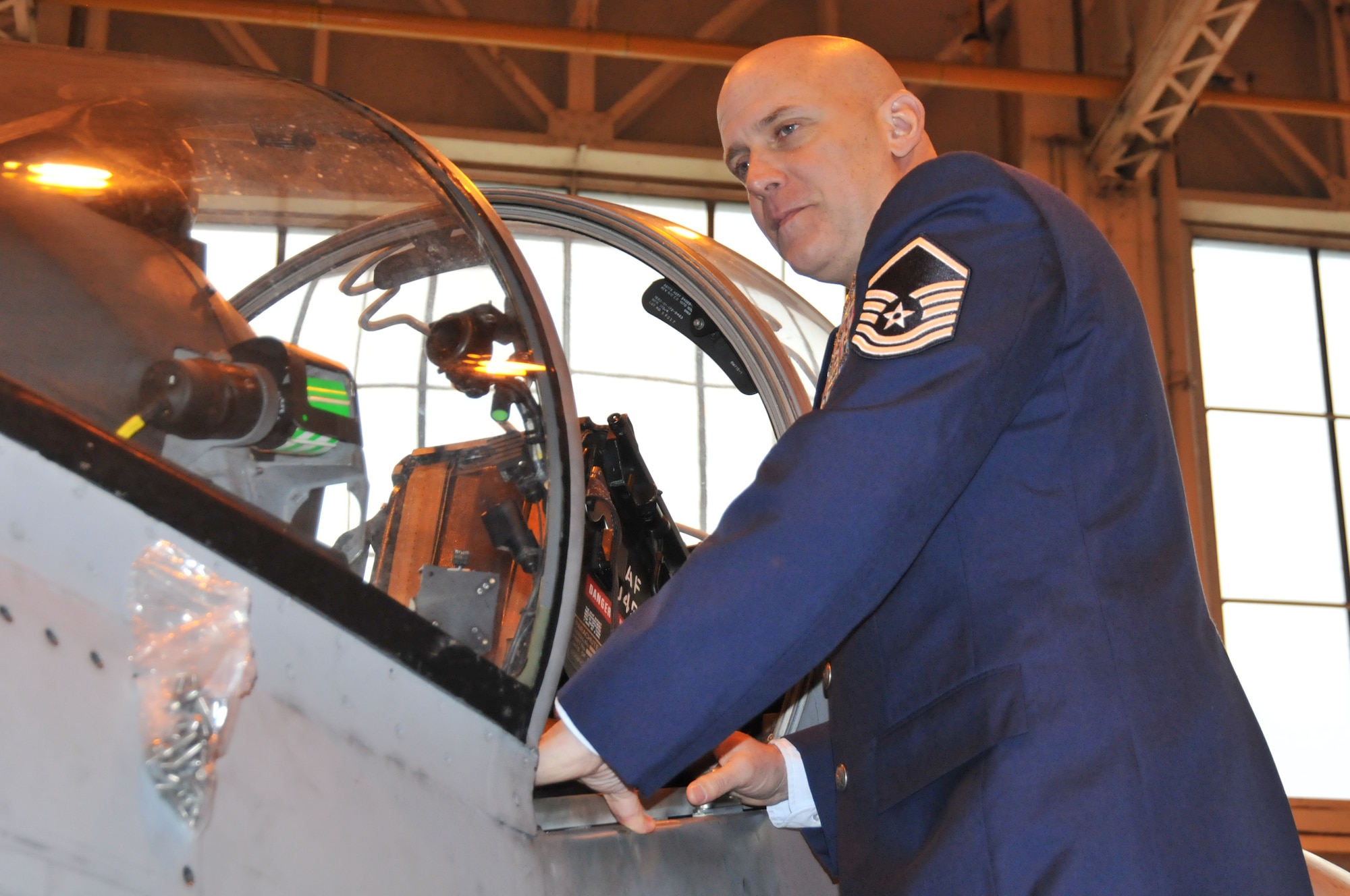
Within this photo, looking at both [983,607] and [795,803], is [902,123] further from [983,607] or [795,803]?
[795,803]

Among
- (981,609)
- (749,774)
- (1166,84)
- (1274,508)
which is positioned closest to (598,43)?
(1166,84)

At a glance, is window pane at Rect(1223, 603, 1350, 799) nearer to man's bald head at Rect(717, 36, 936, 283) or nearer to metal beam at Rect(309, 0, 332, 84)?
metal beam at Rect(309, 0, 332, 84)

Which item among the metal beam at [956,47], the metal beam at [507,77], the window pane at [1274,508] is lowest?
the window pane at [1274,508]

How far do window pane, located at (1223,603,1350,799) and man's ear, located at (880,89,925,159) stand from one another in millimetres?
7574

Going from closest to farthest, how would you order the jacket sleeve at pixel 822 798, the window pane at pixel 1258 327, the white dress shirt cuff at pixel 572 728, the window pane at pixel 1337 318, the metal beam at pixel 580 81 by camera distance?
1. the white dress shirt cuff at pixel 572 728
2. the jacket sleeve at pixel 822 798
3. the metal beam at pixel 580 81
4. the window pane at pixel 1258 327
5. the window pane at pixel 1337 318

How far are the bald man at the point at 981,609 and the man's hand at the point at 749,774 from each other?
0.31 m

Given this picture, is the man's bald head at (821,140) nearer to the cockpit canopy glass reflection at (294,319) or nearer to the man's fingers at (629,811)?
the cockpit canopy glass reflection at (294,319)

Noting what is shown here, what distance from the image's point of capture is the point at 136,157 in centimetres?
147

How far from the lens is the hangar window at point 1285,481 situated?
27.7ft

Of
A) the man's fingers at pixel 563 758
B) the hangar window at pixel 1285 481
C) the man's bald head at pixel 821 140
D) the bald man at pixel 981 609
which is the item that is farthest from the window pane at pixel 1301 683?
the man's fingers at pixel 563 758

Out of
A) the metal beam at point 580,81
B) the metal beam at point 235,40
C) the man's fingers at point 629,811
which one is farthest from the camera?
the metal beam at point 580,81

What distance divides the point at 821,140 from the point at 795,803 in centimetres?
94

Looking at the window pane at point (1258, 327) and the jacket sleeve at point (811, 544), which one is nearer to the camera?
the jacket sleeve at point (811, 544)

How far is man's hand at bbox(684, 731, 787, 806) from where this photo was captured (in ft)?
5.71
